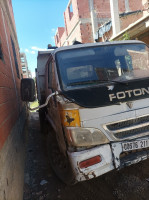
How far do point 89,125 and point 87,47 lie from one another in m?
1.40

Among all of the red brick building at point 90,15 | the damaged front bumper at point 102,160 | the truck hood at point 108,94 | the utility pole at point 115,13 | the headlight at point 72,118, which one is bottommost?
the damaged front bumper at point 102,160

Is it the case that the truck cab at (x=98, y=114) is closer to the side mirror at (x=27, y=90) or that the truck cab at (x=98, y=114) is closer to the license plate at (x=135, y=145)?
the license plate at (x=135, y=145)

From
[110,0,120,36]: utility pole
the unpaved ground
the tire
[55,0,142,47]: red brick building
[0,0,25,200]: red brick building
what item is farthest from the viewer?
[55,0,142,47]: red brick building

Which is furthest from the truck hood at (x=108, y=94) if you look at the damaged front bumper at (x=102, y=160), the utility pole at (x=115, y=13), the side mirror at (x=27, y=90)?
the utility pole at (x=115, y=13)

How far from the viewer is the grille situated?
1988 mm

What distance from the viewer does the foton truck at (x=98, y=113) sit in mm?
1867

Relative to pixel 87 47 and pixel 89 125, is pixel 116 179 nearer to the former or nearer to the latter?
pixel 89 125

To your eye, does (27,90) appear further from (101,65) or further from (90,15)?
(90,15)

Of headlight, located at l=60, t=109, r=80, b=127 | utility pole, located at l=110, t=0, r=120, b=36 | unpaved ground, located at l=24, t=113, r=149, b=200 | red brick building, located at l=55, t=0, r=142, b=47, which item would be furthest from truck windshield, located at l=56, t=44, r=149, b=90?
red brick building, located at l=55, t=0, r=142, b=47

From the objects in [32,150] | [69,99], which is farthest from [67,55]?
[32,150]

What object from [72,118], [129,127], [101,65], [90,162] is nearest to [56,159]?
[90,162]

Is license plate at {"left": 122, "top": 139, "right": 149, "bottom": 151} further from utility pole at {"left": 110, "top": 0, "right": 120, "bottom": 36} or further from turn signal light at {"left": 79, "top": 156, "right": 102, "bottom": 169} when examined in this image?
utility pole at {"left": 110, "top": 0, "right": 120, "bottom": 36}

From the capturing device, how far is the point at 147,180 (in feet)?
7.66

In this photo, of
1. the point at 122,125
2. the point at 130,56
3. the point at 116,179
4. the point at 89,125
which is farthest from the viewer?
the point at 130,56
